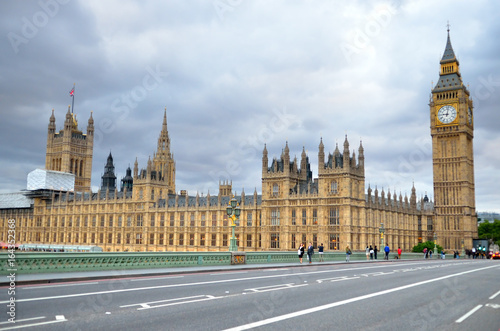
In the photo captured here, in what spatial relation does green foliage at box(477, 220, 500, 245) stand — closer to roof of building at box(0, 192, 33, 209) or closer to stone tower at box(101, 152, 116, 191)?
stone tower at box(101, 152, 116, 191)

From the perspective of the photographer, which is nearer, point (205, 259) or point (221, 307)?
point (221, 307)

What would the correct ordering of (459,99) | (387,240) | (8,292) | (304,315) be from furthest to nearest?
(459,99)
(387,240)
(8,292)
(304,315)

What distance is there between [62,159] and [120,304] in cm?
14995

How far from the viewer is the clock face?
96.8 meters

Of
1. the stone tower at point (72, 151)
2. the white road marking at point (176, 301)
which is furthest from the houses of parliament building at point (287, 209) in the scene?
the white road marking at point (176, 301)

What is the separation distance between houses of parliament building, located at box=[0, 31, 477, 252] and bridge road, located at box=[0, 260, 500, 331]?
47.1 m

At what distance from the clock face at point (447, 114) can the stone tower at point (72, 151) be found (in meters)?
106

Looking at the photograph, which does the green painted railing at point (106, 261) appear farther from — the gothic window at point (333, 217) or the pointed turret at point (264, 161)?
the pointed turret at point (264, 161)

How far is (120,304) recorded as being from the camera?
46.2 ft

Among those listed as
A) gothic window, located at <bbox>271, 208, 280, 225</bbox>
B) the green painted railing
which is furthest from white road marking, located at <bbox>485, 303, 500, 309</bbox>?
gothic window, located at <bbox>271, 208, 280, 225</bbox>

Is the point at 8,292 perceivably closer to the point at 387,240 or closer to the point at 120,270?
the point at 120,270

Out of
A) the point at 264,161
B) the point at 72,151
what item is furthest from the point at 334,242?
the point at 72,151

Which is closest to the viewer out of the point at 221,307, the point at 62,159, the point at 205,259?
the point at 221,307

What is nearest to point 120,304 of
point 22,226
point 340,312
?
point 340,312
